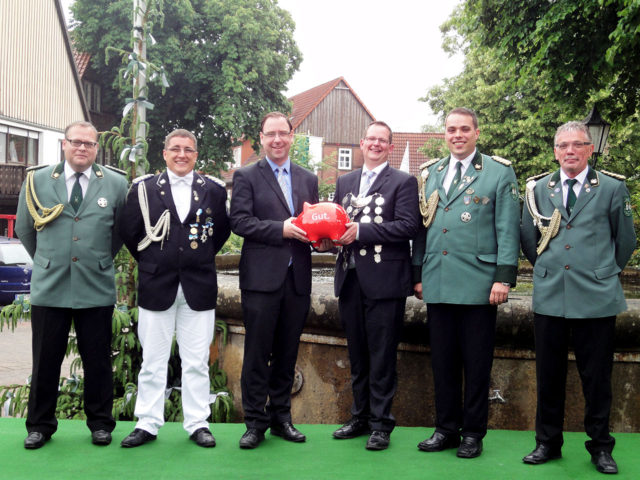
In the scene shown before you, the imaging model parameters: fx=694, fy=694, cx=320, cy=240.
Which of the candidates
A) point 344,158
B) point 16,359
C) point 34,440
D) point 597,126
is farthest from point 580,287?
point 344,158

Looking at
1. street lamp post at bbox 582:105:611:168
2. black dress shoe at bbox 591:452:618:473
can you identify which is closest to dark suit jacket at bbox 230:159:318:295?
black dress shoe at bbox 591:452:618:473

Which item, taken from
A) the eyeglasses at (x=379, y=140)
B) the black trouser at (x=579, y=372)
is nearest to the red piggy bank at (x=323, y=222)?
the eyeglasses at (x=379, y=140)

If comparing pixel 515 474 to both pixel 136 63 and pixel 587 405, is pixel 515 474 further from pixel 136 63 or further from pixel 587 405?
pixel 136 63

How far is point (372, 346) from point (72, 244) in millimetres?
1909

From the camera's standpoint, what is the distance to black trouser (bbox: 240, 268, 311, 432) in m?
4.22

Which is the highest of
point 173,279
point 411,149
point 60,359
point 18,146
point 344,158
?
point 411,149

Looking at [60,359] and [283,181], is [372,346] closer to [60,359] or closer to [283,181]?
[283,181]

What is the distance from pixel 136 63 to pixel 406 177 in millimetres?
2566

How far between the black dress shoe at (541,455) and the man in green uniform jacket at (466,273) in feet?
0.94

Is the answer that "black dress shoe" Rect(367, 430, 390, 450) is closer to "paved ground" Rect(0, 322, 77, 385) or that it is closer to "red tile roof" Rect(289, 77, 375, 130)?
"paved ground" Rect(0, 322, 77, 385)

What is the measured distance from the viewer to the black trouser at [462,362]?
4059 millimetres

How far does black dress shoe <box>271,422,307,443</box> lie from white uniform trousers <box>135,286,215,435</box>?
17.7 inches

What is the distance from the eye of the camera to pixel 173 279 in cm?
416

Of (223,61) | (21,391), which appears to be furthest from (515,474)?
(223,61)
